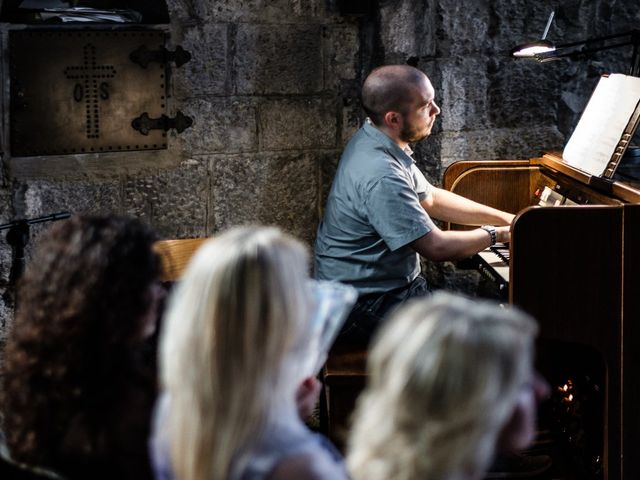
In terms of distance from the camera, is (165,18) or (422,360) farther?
(165,18)

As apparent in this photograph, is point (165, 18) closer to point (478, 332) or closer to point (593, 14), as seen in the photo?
point (593, 14)

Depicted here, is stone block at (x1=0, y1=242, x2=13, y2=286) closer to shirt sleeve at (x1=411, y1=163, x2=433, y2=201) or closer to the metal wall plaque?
the metal wall plaque

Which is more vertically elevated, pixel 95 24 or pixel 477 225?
pixel 95 24

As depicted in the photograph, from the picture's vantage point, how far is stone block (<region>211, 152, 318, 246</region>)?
4438 mm

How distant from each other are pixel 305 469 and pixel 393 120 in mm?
2341

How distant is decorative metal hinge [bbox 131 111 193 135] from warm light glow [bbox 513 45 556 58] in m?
1.51

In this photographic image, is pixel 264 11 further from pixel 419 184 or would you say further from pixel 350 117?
pixel 419 184

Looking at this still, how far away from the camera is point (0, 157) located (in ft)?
13.5

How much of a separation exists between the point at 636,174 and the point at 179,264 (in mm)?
1672

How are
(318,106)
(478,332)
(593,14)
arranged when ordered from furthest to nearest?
(318,106), (593,14), (478,332)

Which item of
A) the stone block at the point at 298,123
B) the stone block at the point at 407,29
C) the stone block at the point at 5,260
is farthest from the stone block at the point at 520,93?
the stone block at the point at 5,260

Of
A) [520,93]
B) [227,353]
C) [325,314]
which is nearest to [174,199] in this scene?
[520,93]

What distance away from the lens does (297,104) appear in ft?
14.6

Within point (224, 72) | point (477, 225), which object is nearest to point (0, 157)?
point (224, 72)
